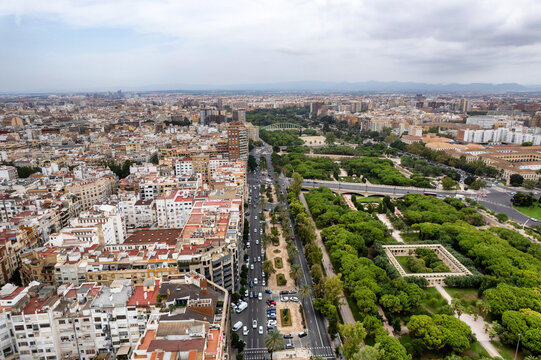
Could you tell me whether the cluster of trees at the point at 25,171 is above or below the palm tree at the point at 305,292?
above

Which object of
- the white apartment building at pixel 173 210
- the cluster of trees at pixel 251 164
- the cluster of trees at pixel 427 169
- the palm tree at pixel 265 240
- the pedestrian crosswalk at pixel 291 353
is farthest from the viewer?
the cluster of trees at pixel 251 164

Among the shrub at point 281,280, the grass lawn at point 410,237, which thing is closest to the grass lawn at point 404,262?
the grass lawn at point 410,237

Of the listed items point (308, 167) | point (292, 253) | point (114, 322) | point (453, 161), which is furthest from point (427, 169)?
point (114, 322)

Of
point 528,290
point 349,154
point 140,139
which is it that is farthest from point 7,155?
point 528,290

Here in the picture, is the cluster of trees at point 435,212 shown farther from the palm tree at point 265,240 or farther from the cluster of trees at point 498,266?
the palm tree at point 265,240

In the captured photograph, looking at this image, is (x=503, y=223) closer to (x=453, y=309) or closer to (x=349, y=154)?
(x=453, y=309)

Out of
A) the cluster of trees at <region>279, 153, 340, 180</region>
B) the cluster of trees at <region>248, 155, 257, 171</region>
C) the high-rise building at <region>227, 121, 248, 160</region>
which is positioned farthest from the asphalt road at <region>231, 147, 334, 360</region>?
the cluster of trees at <region>248, 155, 257, 171</region>

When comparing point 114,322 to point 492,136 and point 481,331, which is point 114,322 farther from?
point 492,136
